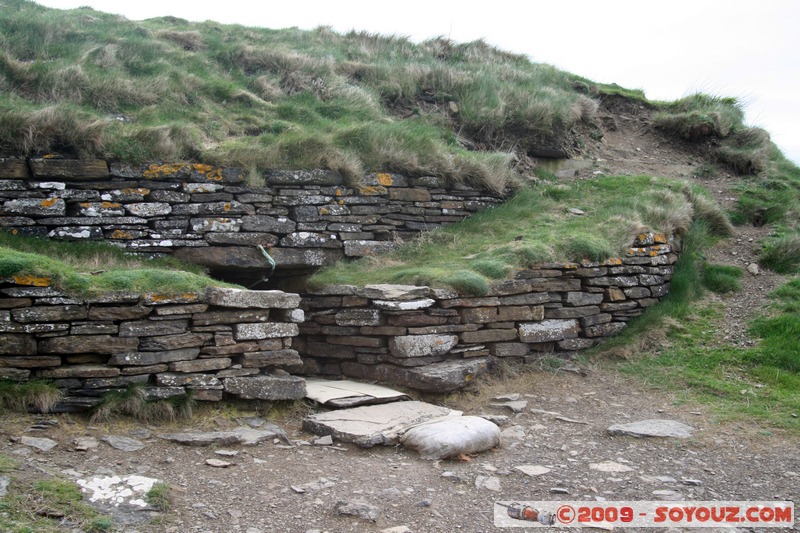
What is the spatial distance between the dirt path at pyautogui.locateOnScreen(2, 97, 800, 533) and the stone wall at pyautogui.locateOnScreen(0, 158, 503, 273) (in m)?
2.60

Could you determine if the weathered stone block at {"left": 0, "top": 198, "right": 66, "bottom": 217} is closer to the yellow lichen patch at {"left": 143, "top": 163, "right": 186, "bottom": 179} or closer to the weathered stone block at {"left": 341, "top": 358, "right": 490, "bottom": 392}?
the yellow lichen patch at {"left": 143, "top": 163, "right": 186, "bottom": 179}

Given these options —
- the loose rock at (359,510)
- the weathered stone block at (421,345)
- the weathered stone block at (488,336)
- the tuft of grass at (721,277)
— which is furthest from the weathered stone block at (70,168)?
the tuft of grass at (721,277)

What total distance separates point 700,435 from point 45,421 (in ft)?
17.9

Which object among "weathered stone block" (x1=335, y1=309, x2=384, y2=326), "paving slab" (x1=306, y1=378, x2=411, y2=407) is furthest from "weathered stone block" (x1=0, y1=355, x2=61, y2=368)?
"weathered stone block" (x1=335, y1=309, x2=384, y2=326)

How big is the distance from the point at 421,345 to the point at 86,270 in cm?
328

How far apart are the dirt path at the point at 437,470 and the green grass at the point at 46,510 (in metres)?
0.22

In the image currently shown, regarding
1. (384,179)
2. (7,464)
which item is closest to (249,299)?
(7,464)

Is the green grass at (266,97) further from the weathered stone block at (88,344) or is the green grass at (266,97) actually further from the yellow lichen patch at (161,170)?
the weathered stone block at (88,344)

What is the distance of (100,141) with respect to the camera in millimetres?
7676

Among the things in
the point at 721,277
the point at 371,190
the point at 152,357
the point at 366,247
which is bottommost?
the point at 152,357

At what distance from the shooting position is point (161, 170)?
7.81 metres

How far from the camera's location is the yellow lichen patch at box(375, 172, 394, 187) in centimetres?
905

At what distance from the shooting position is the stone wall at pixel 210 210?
7.31 meters

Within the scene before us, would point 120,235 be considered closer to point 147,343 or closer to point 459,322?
point 147,343
